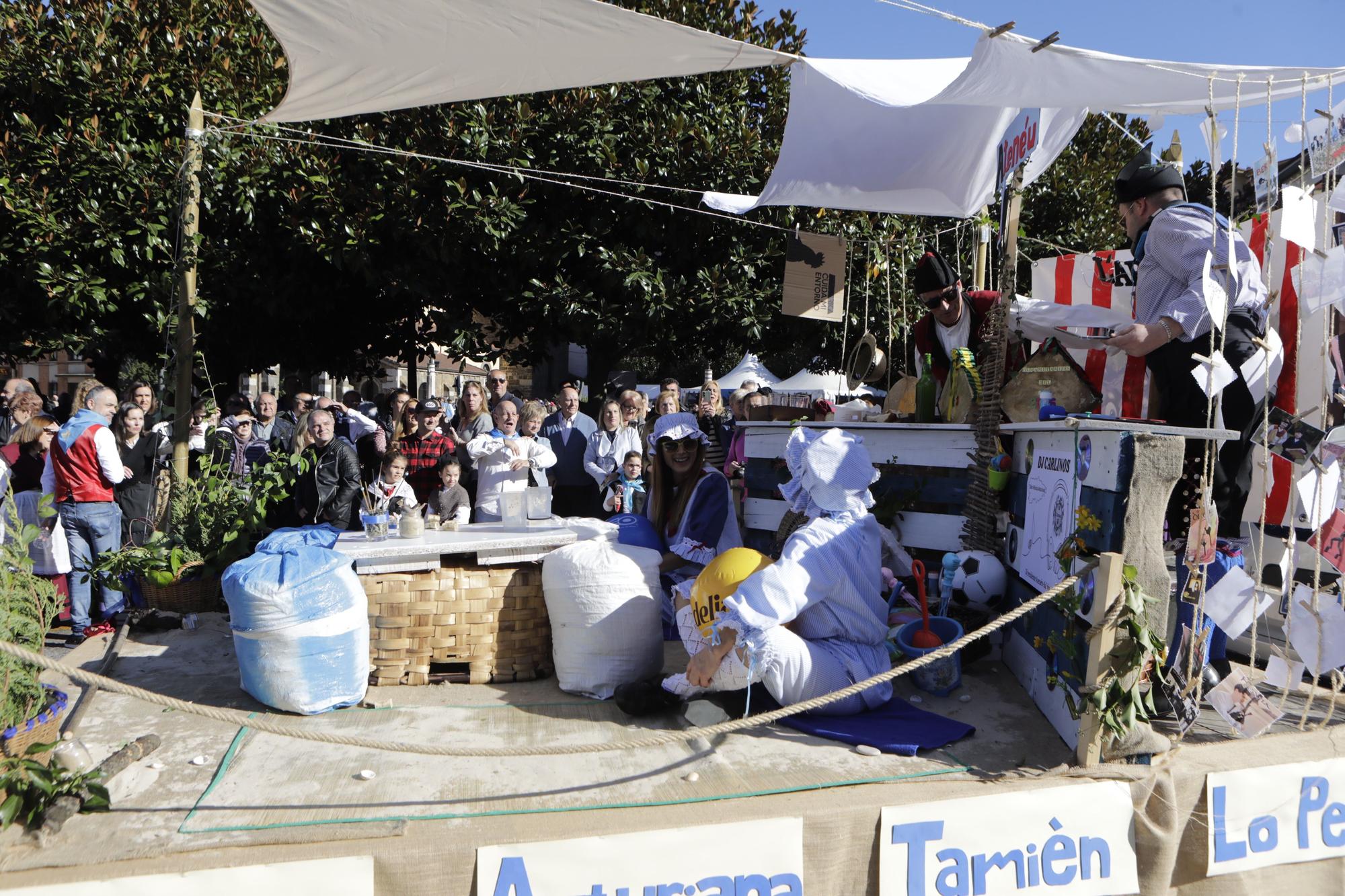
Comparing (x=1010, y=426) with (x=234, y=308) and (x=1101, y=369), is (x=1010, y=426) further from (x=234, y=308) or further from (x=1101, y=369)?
(x=234, y=308)

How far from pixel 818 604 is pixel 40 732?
2.70 m

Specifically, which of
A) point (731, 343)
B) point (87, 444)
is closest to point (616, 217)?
point (731, 343)

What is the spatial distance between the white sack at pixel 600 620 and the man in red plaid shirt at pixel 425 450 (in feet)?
7.69

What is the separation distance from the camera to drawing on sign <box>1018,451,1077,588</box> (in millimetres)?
3484

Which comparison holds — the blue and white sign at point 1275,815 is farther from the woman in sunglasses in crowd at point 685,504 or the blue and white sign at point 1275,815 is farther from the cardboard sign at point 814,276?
the cardboard sign at point 814,276

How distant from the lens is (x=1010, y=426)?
164 inches

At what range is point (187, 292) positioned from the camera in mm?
6438

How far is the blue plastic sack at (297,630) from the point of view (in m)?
3.43

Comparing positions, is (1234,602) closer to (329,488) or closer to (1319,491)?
(1319,491)

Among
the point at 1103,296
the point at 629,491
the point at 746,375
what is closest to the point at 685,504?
the point at 629,491

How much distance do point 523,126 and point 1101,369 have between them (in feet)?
19.5

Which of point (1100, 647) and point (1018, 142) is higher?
point (1018, 142)

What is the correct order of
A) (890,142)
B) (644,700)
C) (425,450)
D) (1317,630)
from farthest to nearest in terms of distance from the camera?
1. (890,142)
2. (425,450)
3. (644,700)
4. (1317,630)

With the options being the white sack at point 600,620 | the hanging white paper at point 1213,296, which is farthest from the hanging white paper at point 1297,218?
the white sack at point 600,620
